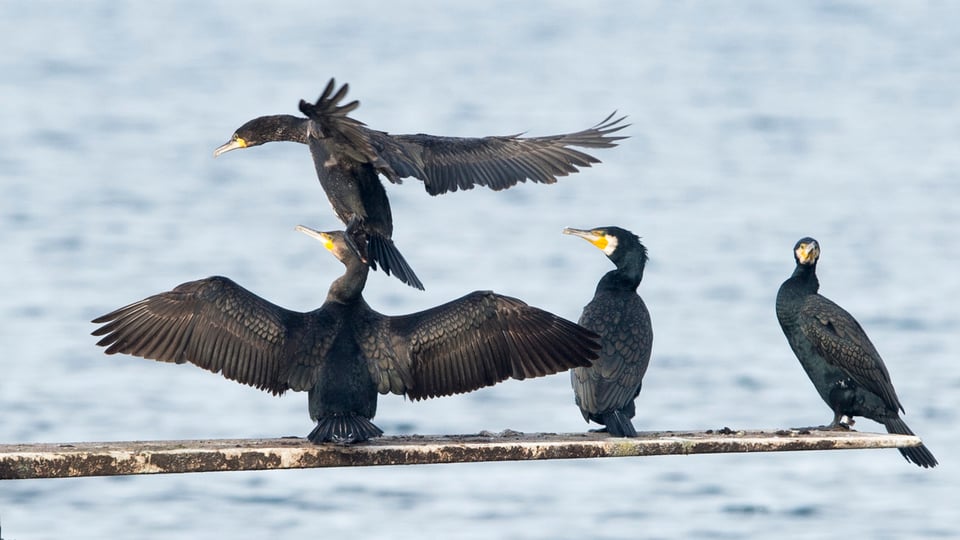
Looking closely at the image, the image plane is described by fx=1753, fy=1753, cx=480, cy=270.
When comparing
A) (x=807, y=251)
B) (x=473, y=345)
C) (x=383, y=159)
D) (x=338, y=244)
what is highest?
(x=383, y=159)

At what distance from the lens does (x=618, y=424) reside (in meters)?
7.56

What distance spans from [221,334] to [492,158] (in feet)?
9.29

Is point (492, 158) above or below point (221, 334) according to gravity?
above

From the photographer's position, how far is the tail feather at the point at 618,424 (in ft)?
24.4

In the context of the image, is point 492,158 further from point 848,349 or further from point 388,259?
point 848,349

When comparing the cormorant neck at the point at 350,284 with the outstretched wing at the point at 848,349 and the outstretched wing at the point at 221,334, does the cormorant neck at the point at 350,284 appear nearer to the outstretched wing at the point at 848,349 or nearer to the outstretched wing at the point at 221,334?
the outstretched wing at the point at 221,334

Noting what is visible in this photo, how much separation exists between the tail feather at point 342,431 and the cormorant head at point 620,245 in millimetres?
2060

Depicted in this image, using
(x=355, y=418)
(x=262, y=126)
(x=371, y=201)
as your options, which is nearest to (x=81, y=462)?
(x=355, y=418)

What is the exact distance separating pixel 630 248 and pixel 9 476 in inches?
129

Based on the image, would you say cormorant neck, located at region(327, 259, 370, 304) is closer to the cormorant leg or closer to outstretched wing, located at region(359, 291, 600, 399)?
A: outstretched wing, located at region(359, 291, 600, 399)

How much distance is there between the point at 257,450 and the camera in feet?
21.1

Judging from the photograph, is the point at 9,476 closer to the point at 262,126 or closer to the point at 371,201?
the point at 371,201

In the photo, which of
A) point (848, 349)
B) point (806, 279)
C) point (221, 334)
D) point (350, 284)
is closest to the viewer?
point (221, 334)

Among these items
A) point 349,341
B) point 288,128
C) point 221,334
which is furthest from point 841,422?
point 221,334
